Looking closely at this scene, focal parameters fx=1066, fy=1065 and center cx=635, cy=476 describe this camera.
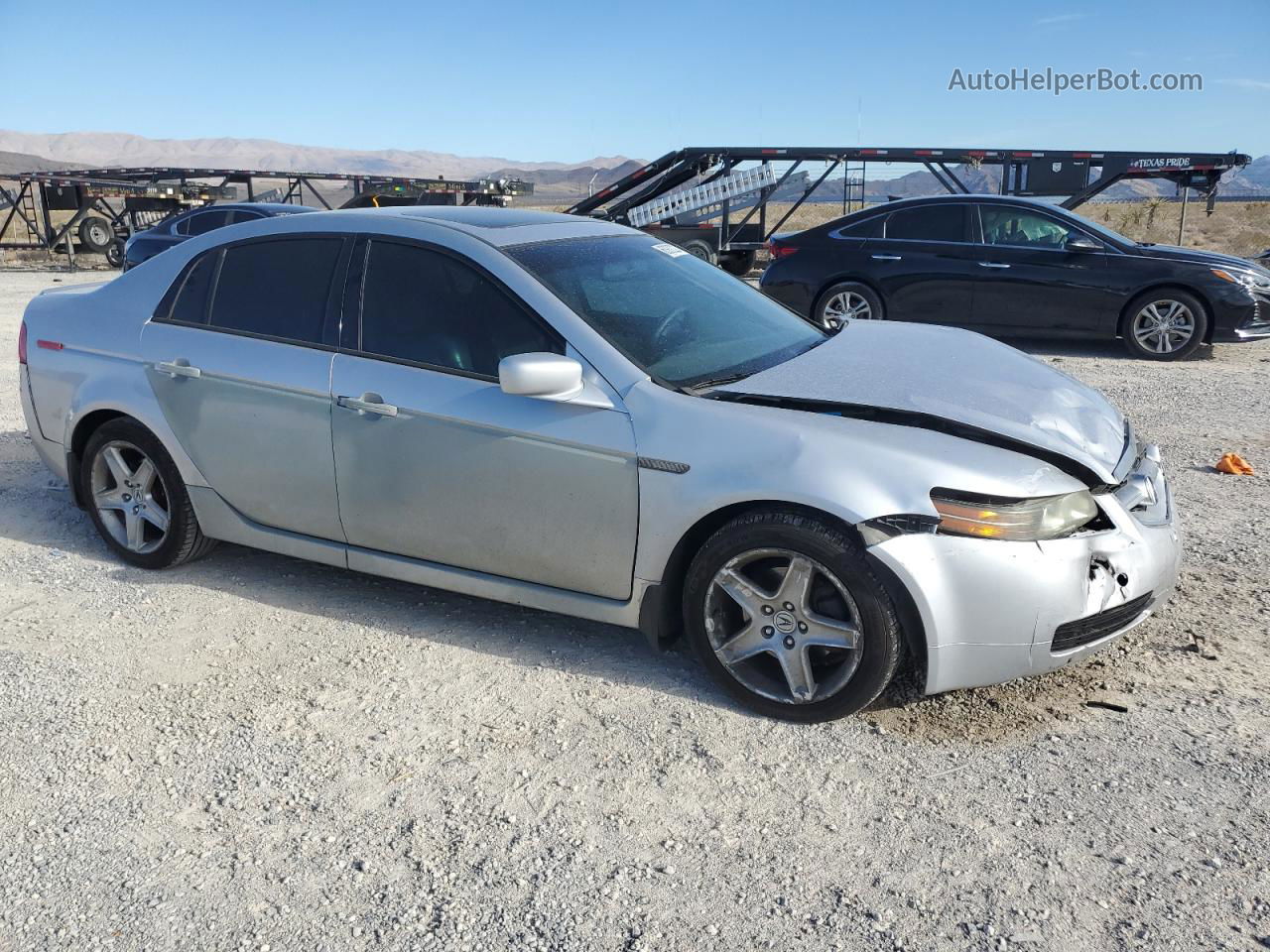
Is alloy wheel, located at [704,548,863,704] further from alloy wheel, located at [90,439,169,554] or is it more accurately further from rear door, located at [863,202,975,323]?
rear door, located at [863,202,975,323]

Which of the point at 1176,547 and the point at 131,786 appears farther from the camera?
the point at 1176,547

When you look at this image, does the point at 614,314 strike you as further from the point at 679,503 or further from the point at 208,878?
the point at 208,878

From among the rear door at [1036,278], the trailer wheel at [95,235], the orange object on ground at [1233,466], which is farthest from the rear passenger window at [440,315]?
the trailer wheel at [95,235]

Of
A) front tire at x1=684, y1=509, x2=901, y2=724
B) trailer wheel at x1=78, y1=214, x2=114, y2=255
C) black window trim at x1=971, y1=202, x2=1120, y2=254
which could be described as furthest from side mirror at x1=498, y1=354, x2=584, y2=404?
trailer wheel at x1=78, y1=214, x2=114, y2=255

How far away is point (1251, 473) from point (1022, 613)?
3778 mm

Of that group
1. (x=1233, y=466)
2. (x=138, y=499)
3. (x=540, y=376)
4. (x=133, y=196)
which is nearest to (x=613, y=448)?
(x=540, y=376)

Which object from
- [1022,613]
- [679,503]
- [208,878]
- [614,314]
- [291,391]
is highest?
[614,314]

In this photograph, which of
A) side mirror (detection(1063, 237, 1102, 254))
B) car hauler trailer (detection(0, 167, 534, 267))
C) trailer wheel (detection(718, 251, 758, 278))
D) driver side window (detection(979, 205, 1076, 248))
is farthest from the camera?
car hauler trailer (detection(0, 167, 534, 267))

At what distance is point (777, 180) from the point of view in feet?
60.3

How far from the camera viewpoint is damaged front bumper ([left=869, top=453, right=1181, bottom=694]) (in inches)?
125

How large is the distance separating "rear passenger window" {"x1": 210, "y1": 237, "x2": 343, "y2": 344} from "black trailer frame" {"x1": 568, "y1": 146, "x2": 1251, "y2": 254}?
553 inches

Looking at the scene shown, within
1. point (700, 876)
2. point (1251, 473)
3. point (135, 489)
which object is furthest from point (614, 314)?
point (1251, 473)

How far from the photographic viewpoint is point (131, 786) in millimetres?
3195

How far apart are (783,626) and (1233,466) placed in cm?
406
